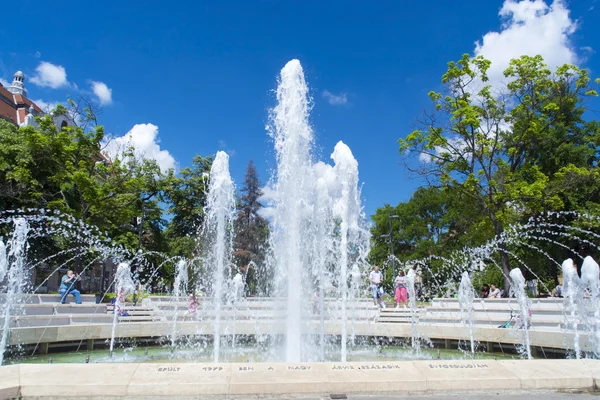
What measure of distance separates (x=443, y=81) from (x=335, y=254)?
13844 millimetres

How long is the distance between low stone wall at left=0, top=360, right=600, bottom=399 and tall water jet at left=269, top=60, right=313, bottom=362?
3925 millimetres

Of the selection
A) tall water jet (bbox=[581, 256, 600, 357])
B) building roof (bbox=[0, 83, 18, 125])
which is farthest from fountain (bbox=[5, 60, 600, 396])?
building roof (bbox=[0, 83, 18, 125])

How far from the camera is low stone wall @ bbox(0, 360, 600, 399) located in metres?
5.16

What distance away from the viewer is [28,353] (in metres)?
10.7

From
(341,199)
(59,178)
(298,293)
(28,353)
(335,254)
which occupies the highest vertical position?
(59,178)

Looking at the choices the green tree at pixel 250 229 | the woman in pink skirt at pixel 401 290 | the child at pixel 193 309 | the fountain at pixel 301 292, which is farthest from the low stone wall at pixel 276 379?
the green tree at pixel 250 229

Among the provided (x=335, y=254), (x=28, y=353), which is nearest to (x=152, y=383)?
(x=28, y=353)

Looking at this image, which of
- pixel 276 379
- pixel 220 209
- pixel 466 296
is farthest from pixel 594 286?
pixel 220 209

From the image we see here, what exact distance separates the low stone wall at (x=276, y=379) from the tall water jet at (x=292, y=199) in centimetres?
392

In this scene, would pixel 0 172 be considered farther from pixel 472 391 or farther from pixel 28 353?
pixel 472 391

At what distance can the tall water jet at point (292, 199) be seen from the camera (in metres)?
10.0

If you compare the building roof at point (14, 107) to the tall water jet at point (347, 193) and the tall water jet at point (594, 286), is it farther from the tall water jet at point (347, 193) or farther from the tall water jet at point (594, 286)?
the tall water jet at point (594, 286)

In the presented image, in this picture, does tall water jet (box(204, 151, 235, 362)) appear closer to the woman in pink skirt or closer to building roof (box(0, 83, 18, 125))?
the woman in pink skirt

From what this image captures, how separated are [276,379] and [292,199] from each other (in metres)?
6.20
